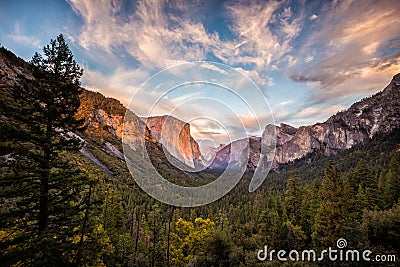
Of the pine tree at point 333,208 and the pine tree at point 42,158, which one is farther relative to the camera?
the pine tree at point 333,208

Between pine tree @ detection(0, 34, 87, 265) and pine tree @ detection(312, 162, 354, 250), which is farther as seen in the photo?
pine tree @ detection(312, 162, 354, 250)

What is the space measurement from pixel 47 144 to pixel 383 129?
203 m

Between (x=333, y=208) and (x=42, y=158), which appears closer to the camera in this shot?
(x=42, y=158)

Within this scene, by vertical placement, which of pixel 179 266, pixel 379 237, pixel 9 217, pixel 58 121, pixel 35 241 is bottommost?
pixel 179 266

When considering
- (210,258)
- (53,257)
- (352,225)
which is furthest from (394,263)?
(53,257)

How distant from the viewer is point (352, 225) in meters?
15.8

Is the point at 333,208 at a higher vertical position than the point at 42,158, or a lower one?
lower

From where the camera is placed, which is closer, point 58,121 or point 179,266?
point 58,121

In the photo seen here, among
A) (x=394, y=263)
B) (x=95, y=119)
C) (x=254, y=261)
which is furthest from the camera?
(x=95, y=119)

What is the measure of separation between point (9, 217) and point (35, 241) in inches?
57.2

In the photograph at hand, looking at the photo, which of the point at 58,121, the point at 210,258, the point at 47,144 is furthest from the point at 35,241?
the point at 210,258

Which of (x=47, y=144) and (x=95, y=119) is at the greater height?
(x=95, y=119)

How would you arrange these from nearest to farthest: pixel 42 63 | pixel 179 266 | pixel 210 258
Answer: pixel 42 63, pixel 210 258, pixel 179 266

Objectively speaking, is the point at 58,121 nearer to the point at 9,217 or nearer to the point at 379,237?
the point at 9,217
